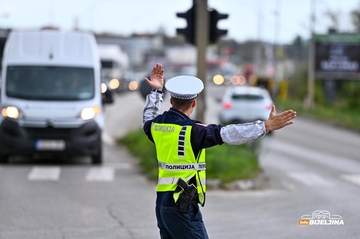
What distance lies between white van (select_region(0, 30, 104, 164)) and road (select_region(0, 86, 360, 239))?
491 millimetres

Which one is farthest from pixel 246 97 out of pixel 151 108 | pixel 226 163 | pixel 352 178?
pixel 151 108

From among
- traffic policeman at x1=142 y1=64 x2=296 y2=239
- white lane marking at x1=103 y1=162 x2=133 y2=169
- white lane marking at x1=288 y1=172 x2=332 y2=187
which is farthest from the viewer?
white lane marking at x1=103 y1=162 x2=133 y2=169

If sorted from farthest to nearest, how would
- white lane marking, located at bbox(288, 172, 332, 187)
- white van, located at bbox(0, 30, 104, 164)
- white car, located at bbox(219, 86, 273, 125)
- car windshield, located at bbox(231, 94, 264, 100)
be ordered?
car windshield, located at bbox(231, 94, 264, 100) < white car, located at bbox(219, 86, 273, 125) < white van, located at bbox(0, 30, 104, 164) < white lane marking, located at bbox(288, 172, 332, 187)

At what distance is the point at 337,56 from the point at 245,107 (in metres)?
12.5

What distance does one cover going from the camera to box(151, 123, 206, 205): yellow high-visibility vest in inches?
230

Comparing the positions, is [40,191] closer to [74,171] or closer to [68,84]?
[74,171]

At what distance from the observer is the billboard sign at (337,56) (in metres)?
40.2

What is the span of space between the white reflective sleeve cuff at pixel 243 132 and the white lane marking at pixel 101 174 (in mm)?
9960

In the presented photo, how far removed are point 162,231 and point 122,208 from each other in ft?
20.1

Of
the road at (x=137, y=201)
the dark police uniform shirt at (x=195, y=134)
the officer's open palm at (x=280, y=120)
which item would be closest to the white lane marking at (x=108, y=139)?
the road at (x=137, y=201)

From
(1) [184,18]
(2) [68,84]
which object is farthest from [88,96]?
(1) [184,18]

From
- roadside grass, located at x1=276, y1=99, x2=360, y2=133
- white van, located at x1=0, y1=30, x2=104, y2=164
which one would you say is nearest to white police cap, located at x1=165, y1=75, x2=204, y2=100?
white van, located at x1=0, y1=30, x2=104, y2=164

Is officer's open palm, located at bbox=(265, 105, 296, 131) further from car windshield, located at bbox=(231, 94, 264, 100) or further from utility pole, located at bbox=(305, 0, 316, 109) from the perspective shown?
utility pole, located at bbox=(305, 0, 316, 109)

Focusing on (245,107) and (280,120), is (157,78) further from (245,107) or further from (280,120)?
(245,107)
